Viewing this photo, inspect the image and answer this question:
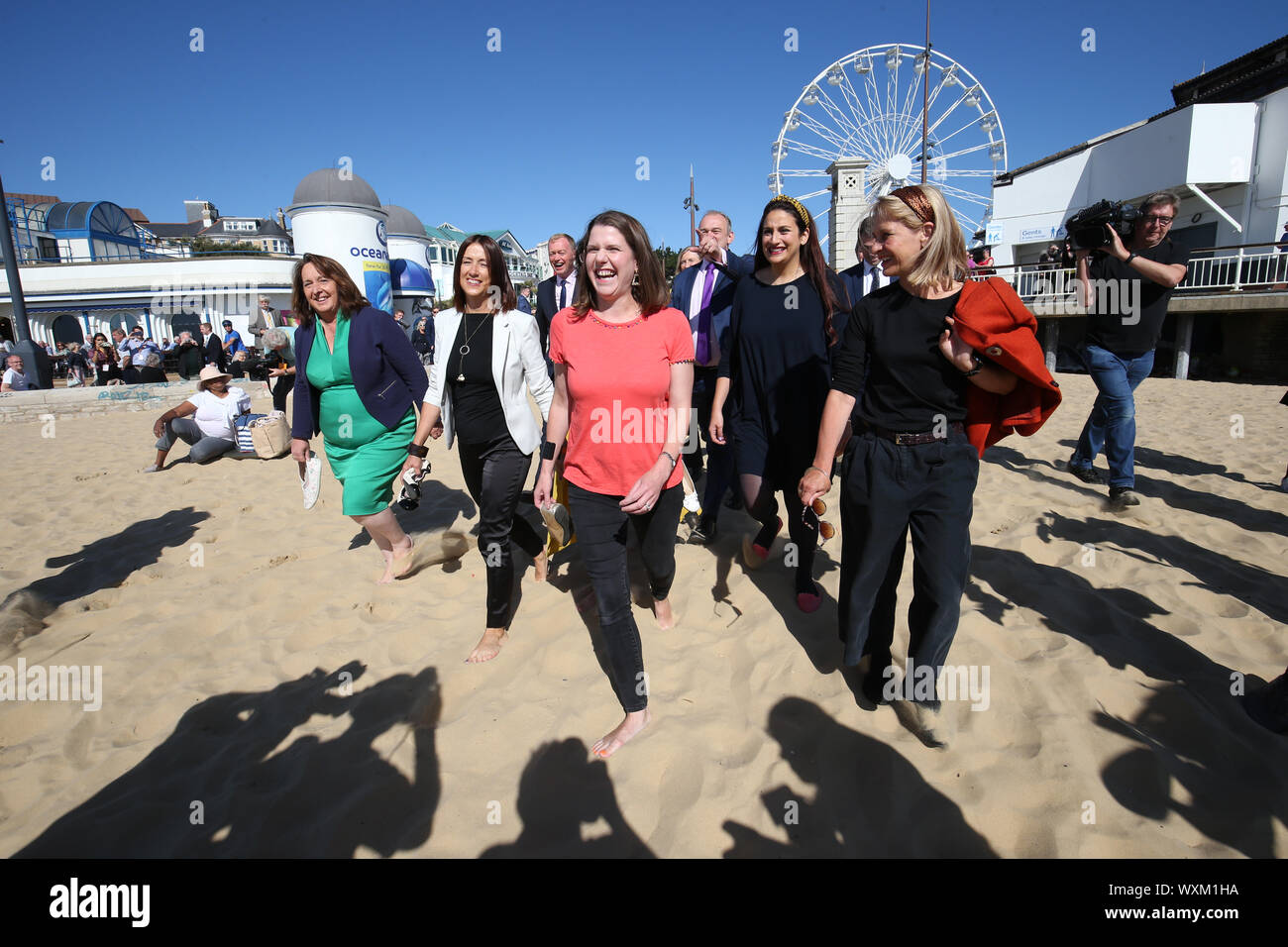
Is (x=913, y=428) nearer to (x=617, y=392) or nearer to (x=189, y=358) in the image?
(x=617, y=392)

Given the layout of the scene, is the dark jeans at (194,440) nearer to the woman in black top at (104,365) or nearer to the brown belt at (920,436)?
the brown belt at (920,436)

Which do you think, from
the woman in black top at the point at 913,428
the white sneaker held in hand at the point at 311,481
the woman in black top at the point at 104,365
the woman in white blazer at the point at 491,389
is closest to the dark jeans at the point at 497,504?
the woman in white blazer at the point at 491,389

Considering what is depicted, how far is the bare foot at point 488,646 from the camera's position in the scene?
3043mm

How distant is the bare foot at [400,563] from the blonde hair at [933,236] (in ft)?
11.0

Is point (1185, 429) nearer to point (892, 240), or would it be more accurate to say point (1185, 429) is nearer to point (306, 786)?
point (892, 240)

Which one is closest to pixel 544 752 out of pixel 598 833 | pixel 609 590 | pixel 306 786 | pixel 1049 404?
pixel 598 833

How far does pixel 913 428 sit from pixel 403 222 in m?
27.1

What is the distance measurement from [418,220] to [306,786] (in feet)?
90.0

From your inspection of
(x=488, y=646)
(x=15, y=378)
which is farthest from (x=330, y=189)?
(x=488, y=646)

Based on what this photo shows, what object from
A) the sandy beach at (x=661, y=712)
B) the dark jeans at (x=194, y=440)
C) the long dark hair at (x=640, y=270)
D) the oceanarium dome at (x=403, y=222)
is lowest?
the sandy beach at (x=661, y=712)

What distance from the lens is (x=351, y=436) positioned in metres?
3.75

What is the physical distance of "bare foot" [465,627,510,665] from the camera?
3.04 m

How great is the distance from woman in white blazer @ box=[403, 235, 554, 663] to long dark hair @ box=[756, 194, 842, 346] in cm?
135

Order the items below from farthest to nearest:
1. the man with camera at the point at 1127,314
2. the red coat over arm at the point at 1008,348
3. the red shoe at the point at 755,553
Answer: the man with camera at the point at 1127,314, the red shoe at the point at 755,553, the red coat over arm at the point at 1008,348
